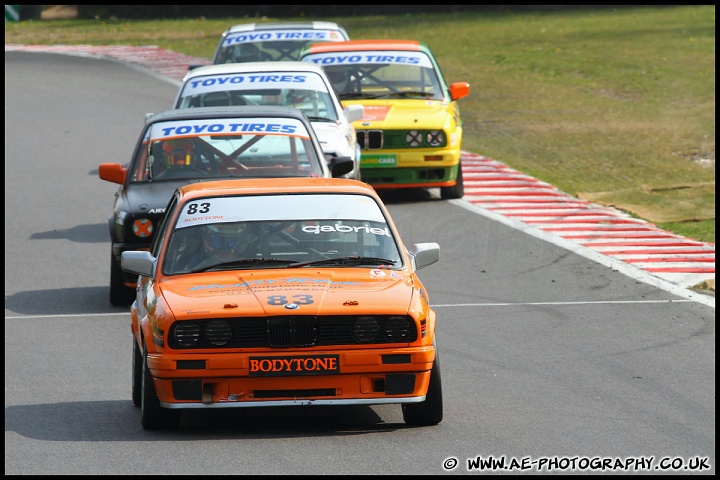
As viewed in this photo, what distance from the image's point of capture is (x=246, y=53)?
21922mm

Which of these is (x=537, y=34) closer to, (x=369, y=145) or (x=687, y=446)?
(x=369, y=145)

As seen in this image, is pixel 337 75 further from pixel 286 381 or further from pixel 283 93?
pixel 286 381

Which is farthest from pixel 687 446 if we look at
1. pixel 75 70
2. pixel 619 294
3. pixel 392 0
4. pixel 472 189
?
pixel 392 0

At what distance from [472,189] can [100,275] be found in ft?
21.5

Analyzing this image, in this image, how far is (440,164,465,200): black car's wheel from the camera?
719 inches

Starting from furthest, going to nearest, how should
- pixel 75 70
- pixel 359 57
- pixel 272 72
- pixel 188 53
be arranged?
pixel 188 53 → pixel 75 70 → pixel 359 57 → pixel 272 72

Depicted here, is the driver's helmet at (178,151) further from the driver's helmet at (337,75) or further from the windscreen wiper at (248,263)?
the driver's helmet at (337,75)

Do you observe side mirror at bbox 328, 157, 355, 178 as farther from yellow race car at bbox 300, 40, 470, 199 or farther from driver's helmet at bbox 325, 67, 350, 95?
driver's helmet at bbox 325, 67, 350, 95

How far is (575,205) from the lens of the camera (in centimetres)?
1805

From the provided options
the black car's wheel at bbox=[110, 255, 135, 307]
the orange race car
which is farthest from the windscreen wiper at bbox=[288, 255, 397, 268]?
the black car's wheel at bbox=[110, 255, 135, 307]

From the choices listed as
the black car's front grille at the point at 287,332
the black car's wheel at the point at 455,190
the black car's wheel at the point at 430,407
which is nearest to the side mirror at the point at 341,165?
the black car's wheel at the point at 455,190

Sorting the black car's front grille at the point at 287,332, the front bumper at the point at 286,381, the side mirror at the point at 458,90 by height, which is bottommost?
the front bumper at the point at 286,381

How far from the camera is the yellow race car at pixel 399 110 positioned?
17672mm

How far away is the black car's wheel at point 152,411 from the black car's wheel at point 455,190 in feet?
34.5
